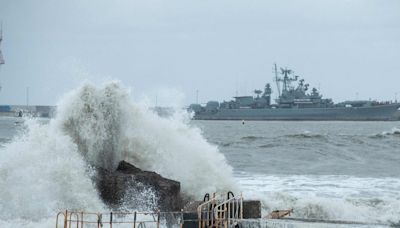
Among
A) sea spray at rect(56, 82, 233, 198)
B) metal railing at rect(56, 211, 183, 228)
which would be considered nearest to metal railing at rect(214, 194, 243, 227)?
metal railing at rect(56, 211, 183, 228)

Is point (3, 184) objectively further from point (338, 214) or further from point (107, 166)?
point (338, 214)

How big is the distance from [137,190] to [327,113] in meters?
138

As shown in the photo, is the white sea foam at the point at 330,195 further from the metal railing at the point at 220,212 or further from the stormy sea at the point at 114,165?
the metal railing at the point at 220,212

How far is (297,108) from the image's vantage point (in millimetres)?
148250

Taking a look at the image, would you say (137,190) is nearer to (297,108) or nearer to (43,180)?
(43,180)

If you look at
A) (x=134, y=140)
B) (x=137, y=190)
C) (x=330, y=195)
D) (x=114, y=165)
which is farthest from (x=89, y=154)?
(x=330, y=195)

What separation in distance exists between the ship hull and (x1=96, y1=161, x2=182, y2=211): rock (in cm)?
13499

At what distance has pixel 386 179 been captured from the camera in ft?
86.9

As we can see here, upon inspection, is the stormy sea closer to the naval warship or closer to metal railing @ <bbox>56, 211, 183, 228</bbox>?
metal railing @ <bbox>56, 211, 183, 228</bbox>

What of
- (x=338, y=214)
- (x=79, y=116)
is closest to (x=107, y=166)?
(x=79, y=116)

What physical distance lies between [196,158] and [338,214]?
163 inches

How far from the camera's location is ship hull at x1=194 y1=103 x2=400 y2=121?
147 m

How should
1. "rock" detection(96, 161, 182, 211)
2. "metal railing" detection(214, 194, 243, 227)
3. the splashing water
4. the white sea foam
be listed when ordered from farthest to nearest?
the white sea foam
"rock" detection(96, 161, 182, 211)
the splashing water
"metal railing" detection(214, 194, 243, 227)

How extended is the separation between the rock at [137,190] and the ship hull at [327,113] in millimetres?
134988
